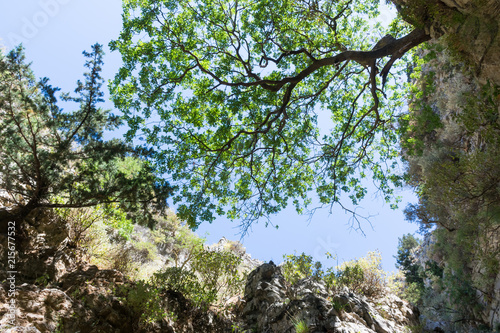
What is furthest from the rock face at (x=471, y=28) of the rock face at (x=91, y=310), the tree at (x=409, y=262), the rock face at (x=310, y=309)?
the tree at (x=409, y=262)

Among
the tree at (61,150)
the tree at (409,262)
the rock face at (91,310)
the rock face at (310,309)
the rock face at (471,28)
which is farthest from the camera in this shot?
the tree at (409,262)

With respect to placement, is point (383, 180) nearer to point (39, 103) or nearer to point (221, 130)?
point (221, 130)

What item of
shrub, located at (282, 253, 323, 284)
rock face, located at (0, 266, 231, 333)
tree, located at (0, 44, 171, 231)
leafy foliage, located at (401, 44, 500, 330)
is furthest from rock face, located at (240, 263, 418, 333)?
tree, located at (0, 44, 171, 231)

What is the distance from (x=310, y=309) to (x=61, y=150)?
7.69m

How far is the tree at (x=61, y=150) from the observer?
6770 mm

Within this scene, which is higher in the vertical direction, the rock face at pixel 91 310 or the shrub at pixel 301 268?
the shrub at pixel 301 268

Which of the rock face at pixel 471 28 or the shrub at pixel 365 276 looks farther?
the shrub at pixel 365 276

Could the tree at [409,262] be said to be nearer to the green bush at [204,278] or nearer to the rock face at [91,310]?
the green bush at [204,278]

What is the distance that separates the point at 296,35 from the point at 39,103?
335 inches

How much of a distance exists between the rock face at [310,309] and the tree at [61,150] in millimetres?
4711

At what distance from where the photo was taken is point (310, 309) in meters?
7.98

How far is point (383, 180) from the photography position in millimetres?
11227

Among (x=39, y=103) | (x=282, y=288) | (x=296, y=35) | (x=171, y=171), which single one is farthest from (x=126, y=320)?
(x=296, y=35)

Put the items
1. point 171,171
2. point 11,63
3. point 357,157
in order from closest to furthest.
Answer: point 11,63 → point 171,171 → point 357,157
